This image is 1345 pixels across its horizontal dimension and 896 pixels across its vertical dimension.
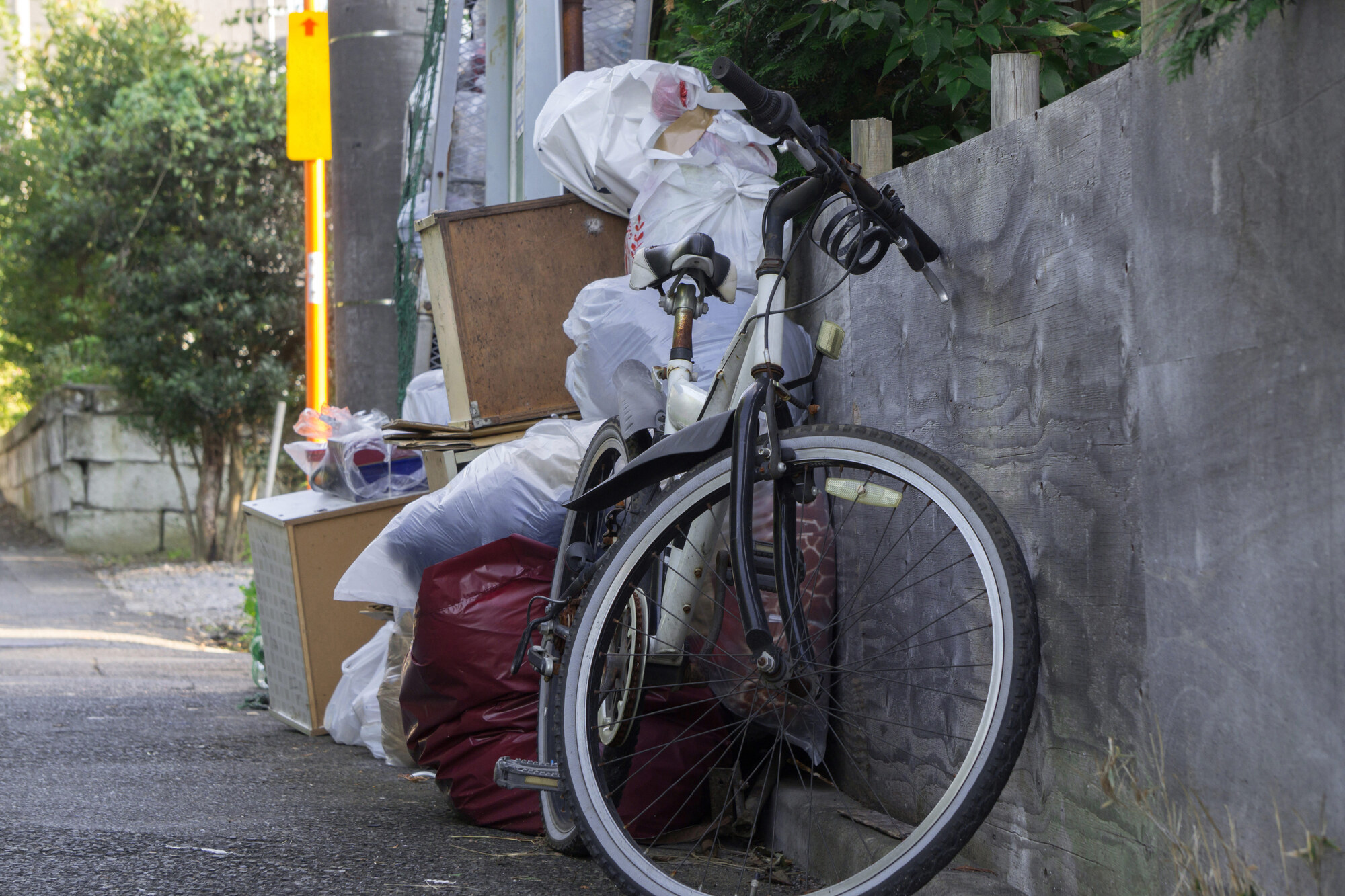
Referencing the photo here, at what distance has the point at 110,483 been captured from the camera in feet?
46.1

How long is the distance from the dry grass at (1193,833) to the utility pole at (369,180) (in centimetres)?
502

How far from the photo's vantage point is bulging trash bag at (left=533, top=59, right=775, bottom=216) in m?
3.33

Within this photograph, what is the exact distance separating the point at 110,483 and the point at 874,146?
13.4m

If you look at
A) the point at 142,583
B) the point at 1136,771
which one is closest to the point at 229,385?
the point at 142,583

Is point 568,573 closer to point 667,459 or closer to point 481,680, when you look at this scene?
point 481,680

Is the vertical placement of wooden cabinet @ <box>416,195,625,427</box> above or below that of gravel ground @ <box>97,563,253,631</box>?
above

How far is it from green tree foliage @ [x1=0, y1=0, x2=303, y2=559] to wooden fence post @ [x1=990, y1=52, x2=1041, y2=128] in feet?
35.9

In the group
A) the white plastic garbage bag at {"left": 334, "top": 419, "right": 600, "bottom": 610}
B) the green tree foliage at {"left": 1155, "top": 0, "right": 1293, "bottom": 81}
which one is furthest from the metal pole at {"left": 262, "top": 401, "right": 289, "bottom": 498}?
the green tree foliage at {"left": 1155, "top": 0, "right": 1293, "bottom": 81}

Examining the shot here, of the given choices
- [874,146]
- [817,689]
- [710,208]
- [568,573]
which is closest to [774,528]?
[817,689]

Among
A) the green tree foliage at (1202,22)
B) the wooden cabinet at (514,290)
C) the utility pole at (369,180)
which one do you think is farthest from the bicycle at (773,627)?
the utility pole at (369,180)

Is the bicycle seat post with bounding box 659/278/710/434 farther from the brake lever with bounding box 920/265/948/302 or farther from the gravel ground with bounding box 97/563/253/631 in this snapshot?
the gravel ground with bounding box 97/563/253/631

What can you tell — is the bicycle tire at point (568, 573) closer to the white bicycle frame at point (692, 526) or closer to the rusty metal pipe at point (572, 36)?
the white bicycle frame at point (692, 526)

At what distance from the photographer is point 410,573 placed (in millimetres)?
3283

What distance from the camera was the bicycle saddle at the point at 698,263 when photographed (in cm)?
258
